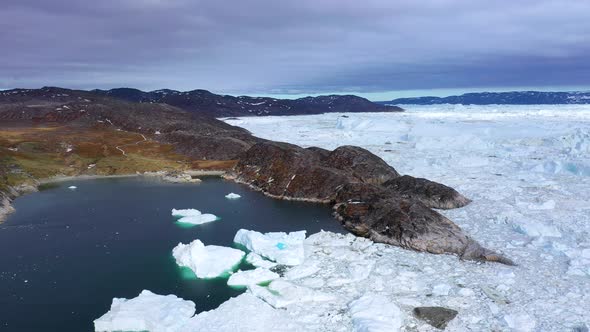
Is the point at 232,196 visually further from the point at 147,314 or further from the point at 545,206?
the point at 545,206

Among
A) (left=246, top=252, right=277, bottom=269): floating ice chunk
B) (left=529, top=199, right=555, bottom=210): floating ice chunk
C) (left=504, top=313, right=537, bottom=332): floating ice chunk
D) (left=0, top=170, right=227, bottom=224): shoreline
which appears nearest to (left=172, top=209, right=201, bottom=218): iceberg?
(left=246, top=252, right=277, bottom=269): floating ice chunk

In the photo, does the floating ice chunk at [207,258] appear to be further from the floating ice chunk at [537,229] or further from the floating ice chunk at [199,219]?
the floating ice chunk at [537,229]

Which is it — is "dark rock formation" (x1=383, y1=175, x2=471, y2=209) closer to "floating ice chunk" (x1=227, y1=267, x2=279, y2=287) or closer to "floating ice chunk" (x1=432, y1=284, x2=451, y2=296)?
"floating ice chunk" (x1=432, y1=284, x2=451, y2=296)

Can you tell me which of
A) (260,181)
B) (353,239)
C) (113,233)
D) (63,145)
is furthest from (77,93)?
(353,239)

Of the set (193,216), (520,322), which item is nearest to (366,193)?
(193,216)

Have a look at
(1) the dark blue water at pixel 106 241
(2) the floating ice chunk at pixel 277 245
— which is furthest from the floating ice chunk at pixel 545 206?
(2) the floating ice chunk at pixel 277 245
